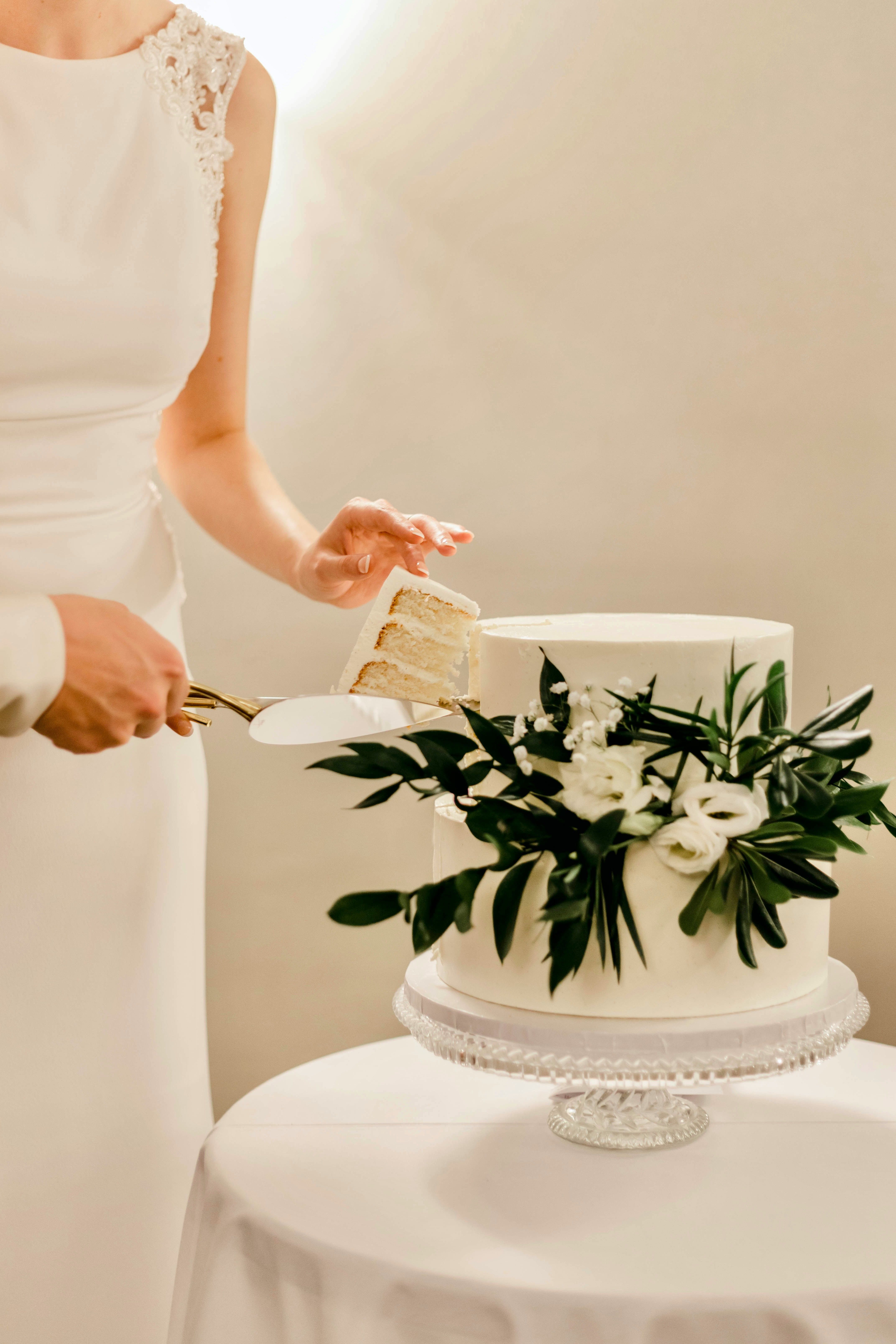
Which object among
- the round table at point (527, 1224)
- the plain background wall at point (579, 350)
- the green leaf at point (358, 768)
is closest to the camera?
the round table at point (527, 1224)

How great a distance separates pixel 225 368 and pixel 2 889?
701mm

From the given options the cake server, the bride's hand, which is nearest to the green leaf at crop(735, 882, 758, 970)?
the cake server

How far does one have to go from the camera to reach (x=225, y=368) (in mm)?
1527

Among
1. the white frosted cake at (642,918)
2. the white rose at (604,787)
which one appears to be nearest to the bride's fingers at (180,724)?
the white frosted cake at (642,918)

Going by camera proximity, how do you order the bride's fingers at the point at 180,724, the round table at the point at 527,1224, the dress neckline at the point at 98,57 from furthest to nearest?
the dress neckline at the point at 98,57
the bride's fingers at the point at 180,724
the round table at the point at 527,1224

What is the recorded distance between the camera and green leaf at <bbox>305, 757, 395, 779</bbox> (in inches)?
39.8

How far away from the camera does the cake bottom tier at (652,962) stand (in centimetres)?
102

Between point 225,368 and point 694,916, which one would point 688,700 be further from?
point 225,368

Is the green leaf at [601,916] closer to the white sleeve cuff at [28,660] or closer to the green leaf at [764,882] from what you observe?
the green leaf at [764,882]

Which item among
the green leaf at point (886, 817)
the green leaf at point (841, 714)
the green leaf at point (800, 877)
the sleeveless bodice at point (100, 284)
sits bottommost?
the green leaf at point (800, 877)

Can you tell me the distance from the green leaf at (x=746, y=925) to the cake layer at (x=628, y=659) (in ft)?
0.53

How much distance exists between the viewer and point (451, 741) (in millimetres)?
1073

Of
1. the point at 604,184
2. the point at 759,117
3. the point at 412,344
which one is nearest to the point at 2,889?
the point at 412,344

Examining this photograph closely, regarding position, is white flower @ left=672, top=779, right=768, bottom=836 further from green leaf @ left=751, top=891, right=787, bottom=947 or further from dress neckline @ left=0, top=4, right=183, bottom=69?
dress neckline @ left=0, top=4, right=183, bottom=69
